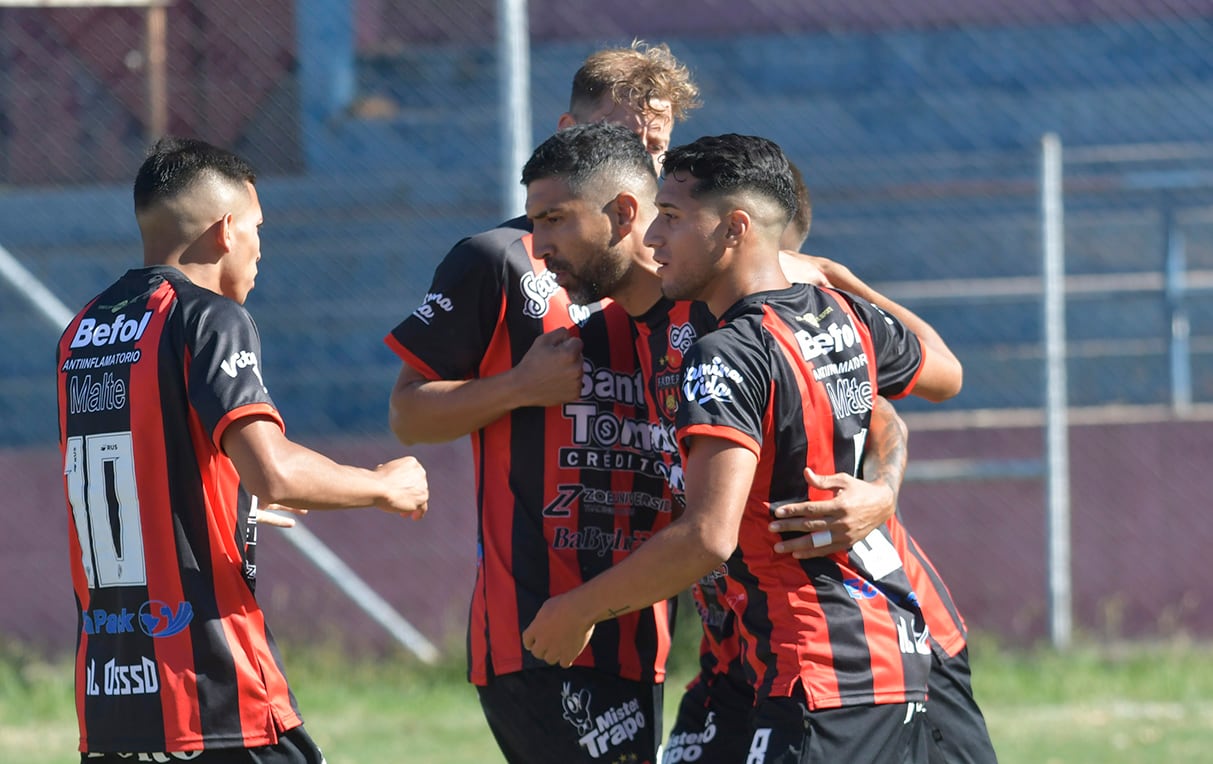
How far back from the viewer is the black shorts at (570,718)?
12.0 feet

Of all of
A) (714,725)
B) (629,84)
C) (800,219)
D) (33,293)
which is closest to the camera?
(714,725)

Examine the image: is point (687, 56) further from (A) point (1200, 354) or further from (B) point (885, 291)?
(A) point (1200, 354)

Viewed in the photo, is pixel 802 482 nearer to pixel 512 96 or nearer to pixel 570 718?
pixel 570 718

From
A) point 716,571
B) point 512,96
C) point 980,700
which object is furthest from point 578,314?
point 980,700

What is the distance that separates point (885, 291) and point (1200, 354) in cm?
239

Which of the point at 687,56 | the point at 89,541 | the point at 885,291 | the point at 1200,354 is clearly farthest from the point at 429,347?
the point at 687,56

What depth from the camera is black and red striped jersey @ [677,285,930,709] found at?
313 cm

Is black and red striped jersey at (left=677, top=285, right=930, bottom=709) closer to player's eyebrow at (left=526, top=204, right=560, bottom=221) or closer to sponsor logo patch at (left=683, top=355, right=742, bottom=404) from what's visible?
sponsor logo patch at (left=683, top=355, right=742, bottom=404)

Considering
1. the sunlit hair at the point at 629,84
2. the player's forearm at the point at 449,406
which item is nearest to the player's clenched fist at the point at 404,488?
the player's forearm at the point at 449,406

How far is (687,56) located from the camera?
12430 mm

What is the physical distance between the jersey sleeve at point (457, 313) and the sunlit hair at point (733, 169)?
1.98 feet

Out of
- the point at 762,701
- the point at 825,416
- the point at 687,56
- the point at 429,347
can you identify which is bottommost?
the point at 762,701

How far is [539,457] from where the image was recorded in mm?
3820

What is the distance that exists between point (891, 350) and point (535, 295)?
927 millimetres
